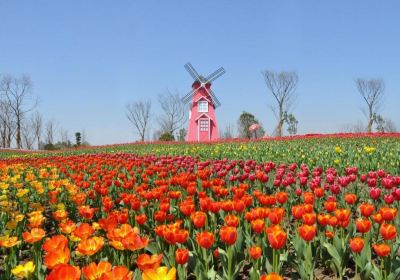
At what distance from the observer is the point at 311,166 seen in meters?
10.6

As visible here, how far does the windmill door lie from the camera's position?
4050cm

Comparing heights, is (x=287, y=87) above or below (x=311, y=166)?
above

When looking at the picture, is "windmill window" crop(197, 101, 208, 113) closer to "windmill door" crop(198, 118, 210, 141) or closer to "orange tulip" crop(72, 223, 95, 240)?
"windmill door" crop(198, 118, 210, 141)

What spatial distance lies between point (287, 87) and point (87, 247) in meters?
53.3

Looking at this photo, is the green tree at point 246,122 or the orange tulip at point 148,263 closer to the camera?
the orange tulip at point 148,263

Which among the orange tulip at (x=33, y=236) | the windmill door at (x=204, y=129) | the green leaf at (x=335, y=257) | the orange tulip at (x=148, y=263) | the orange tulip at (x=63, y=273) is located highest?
the windmill door at (x=204, y=129)

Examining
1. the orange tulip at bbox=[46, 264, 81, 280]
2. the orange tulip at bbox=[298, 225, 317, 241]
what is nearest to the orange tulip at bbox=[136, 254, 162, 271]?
the orange tulip at bbox=[46, 264, 81, 280]

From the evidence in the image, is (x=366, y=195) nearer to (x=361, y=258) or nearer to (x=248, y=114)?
(x=361, y=258)

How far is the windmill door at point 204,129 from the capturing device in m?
40.5

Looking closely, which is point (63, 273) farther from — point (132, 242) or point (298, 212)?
point (298, 212)

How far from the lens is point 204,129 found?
40.7 metres

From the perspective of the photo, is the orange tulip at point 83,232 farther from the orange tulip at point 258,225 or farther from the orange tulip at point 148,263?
the orange tulip at point 258,225

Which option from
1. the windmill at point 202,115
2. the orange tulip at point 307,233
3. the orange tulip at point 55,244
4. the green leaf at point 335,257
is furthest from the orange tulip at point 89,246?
the windmill at point 202,115

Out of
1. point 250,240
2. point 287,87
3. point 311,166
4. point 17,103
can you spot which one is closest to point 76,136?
point 17,103
